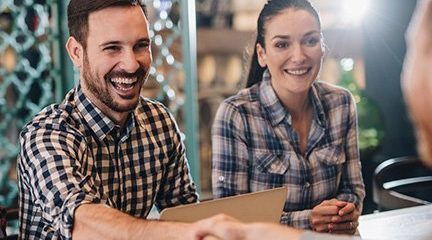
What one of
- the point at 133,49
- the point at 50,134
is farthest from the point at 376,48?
the point at 50,134

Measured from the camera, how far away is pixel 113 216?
152 centimetres

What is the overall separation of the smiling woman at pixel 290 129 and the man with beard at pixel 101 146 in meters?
0.18

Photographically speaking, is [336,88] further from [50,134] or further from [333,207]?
[50,134]

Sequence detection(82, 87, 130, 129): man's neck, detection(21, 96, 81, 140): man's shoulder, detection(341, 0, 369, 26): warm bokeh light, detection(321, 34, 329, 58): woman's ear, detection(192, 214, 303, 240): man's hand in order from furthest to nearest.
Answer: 1. detection(341, 0, 369, 26): warm bokeh light
2. detection(321, 34, 329, 58): woman's ear
3. detection(82, 87, 130, 129): man's neck
4. detection(21, 96, 81, 140): man's shoulder
5. detection(192, 214, 303, 240): man's hand

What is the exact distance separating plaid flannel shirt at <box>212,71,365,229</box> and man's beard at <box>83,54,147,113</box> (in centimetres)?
26

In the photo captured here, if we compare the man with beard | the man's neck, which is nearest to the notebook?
the man with beard

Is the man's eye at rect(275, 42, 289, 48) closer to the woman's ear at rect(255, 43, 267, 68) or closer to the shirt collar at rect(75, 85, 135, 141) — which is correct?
the woman's ear at rect(255, 43, 267, 68)

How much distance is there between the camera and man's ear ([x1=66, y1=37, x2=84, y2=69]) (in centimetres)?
179

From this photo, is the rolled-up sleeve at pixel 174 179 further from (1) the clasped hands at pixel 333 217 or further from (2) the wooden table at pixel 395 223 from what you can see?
(2) the wooden table at pixel 395 223

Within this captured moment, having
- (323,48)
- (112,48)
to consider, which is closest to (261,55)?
(323,48)

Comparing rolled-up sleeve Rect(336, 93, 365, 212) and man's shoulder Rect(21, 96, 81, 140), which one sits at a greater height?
man's shoulder Rect(21, 96, 81, 140)

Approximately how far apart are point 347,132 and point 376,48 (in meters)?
1.15

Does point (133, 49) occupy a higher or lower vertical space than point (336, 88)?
higher


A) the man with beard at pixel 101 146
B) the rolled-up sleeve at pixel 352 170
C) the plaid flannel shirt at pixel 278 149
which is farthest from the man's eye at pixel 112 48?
the rolled-up sleeve at pixel 352 170
